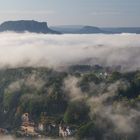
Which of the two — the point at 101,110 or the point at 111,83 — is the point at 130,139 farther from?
the point at 111,83

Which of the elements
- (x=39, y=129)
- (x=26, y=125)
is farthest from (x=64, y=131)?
(x=26, y=125)

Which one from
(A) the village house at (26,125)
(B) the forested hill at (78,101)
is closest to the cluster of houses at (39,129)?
(A) the village house at (26,125)

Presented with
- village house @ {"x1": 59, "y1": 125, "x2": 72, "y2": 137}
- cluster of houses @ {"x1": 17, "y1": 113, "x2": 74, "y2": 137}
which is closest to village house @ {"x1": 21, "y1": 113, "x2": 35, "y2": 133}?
cluster of houses @ {"x1": 17, "y1": 113, "x2": 74, "y2": 137}

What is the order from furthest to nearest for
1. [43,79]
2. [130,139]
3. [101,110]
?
[43,79]
[101,110]
[130,139]

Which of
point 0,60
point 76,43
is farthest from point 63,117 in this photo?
point 76,43

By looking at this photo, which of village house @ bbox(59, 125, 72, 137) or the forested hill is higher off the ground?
the forested hill

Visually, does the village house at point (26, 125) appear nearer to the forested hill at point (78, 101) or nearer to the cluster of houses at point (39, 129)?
the cluster of houses at point (39, 129)

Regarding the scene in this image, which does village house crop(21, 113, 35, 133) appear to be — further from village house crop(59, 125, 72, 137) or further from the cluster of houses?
village house crop(59, 125, 72, 137)

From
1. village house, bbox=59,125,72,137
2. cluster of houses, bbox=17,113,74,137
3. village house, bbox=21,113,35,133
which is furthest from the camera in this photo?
village house, bbox=21,113,35,133

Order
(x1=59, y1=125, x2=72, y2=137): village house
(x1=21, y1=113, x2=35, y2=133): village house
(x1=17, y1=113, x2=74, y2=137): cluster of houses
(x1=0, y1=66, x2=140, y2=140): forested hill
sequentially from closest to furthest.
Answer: (x1=0, y1=66, x2=140, y2=140): forested hill, (x1=59, y1=125, x2=72, y2=137): village house, (x1=17, y1=113, x2=74, y2=137): cluster of houses, (x1=21, y1=113, x2=35, y2=133): village house
